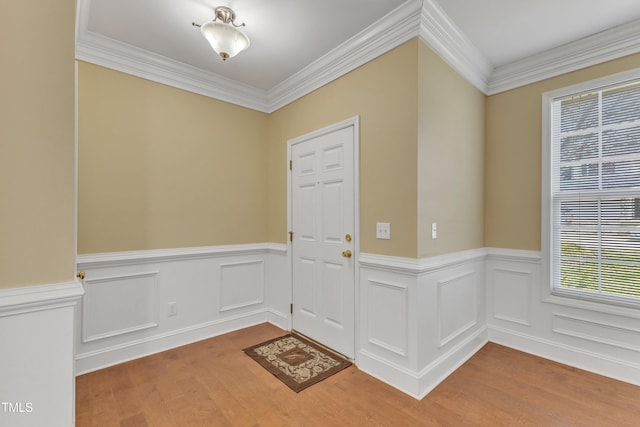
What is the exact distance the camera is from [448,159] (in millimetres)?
2430

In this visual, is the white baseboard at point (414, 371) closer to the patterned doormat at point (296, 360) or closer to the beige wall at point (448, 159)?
the patterned doormat at point (296, 360)

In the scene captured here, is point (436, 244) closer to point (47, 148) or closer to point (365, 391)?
point (365, 391)

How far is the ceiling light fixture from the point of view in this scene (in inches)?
78.3

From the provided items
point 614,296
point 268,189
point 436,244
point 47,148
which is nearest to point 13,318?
point 47,148

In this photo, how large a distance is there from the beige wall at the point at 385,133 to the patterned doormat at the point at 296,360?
3.39 ft

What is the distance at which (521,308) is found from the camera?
9.15 ft

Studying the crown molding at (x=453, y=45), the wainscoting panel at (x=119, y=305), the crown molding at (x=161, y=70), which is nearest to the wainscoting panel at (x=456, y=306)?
the crown molding at (x=453, y=45)

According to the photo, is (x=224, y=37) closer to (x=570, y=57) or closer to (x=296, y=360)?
(x=296, y=360)

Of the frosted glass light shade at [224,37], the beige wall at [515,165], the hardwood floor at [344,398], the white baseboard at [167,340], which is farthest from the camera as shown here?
the beige wall at [515,165]

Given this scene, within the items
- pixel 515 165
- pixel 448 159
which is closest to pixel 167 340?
pixel 448 159

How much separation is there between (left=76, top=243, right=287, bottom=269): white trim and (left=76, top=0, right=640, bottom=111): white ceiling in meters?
1.61

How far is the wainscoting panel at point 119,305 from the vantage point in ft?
7.89

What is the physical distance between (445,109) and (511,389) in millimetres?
2185

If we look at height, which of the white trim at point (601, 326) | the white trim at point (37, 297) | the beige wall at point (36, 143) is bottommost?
the white trim at point (601, 326)
